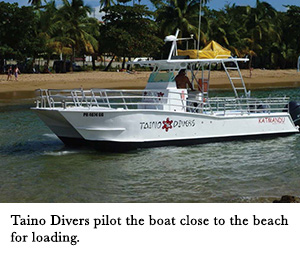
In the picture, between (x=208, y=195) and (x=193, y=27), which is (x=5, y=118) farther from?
(x=193, y=27)

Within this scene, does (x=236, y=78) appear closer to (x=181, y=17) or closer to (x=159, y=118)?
(x=159, y=118)

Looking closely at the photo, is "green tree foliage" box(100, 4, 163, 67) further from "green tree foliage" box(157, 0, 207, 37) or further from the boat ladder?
the boat ladder

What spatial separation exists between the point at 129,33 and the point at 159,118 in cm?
3850

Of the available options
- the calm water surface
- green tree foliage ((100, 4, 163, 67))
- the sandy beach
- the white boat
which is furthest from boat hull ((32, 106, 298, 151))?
green tree foliage ((100, 4, 163, 67))

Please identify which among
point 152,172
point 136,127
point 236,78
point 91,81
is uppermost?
point 236,78

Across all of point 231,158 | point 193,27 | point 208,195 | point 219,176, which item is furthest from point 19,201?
point 193,27

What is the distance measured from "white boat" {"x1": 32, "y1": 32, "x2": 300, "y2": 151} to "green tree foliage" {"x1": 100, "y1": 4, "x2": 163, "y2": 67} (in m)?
34.2

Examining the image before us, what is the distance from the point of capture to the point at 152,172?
11.5 meters

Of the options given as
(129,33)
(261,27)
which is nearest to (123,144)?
(129,33)

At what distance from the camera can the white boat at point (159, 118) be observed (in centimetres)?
1277

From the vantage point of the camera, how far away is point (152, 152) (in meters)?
13.4

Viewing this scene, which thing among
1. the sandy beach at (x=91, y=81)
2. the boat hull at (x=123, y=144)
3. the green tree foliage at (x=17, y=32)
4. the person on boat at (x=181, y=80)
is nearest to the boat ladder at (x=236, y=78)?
the person on boat at (x=181, y=80)

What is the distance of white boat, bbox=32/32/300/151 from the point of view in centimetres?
1277
